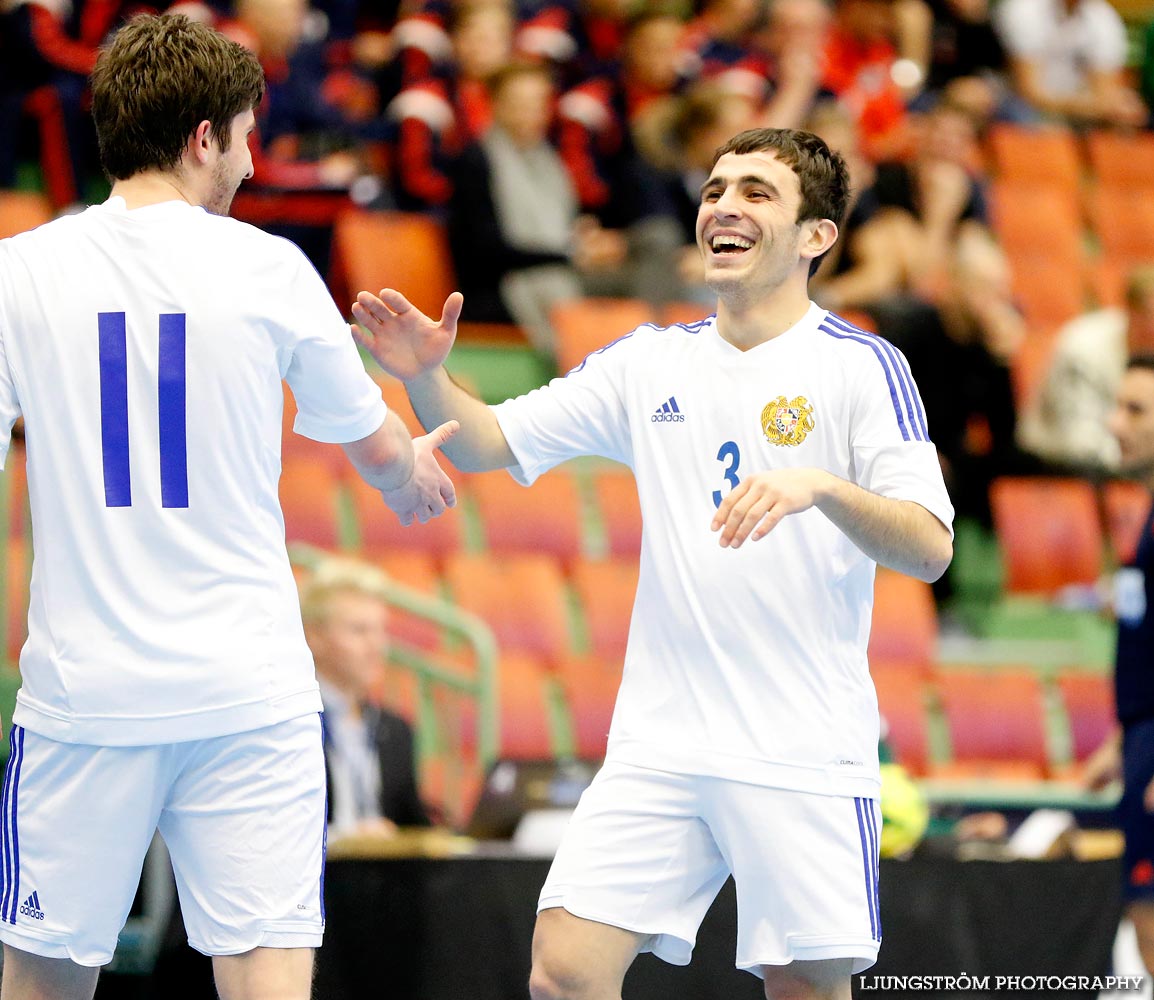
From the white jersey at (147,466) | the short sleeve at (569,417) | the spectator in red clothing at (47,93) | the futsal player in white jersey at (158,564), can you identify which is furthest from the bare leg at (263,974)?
the spectator in red clothing at (47,93)

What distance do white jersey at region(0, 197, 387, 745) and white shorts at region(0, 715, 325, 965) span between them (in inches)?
2.5

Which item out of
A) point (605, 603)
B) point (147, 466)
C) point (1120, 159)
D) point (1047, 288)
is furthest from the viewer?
point (1120, 159)

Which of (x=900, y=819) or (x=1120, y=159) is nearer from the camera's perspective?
(x=900, y=819)

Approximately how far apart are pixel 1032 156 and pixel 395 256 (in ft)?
19.7

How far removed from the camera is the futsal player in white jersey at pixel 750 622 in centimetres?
386

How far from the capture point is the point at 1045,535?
9922 millimetres

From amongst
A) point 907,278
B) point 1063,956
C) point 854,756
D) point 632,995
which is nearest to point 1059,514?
point 907,278

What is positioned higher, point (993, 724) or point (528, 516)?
point (528, 516)

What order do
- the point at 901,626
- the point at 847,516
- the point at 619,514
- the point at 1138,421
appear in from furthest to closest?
1. the point at 619,514
2. the point at 901,626
3. the point at 1138,421
4. the point at 847,516

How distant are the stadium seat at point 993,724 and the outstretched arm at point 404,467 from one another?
16.8ft

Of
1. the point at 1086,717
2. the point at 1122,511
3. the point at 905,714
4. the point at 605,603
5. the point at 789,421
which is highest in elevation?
the point at 789,421

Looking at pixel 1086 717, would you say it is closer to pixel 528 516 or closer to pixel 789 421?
pixel 528 516

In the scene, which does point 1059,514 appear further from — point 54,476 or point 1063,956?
point 54,476

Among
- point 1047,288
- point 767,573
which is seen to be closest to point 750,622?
point 767,573
